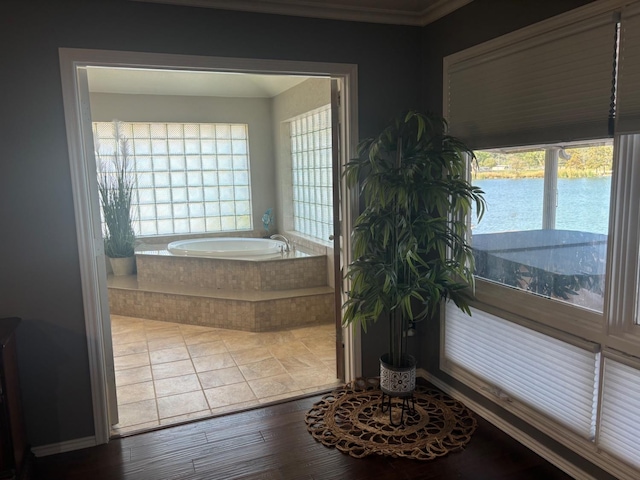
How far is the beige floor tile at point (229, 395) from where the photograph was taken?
3.13 metres

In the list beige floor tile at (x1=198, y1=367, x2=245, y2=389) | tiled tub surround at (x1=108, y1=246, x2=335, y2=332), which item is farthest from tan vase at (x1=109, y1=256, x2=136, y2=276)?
beige floor tile at (x1=198, y1=367, x2=245, y2=389)

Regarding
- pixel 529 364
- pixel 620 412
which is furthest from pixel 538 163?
pixel 620 412

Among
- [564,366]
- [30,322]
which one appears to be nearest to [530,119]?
[564,366]

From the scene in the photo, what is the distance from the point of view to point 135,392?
3314 millimetres

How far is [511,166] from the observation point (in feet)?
8.45

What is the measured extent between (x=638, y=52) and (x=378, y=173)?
4.00 ft

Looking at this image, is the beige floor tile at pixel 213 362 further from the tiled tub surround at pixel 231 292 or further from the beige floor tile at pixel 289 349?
the tiled tub surround at pixel 231 292

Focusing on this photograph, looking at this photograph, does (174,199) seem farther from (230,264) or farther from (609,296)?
(609,296)

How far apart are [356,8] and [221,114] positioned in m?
3.74

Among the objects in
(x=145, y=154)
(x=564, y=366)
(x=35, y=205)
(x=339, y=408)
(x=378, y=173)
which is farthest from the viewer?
→ (x=145, y=154)

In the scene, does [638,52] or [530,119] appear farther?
[530,119]

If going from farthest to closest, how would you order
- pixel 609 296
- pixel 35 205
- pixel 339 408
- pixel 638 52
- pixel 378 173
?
1. pixel 339 408
2. pixel 378 173
3. pixel 35 205
4. pixel 609 296
5. pixel 638 52

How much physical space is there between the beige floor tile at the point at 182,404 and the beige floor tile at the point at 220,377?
14 centimetres

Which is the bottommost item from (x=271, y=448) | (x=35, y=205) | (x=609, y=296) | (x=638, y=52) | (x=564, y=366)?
(x=271, y=448)
